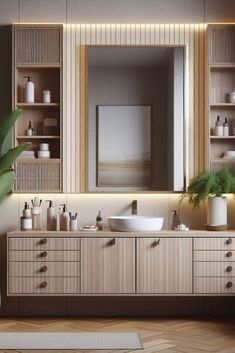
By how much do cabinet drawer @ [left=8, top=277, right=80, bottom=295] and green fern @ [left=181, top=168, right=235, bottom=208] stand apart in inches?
46.6

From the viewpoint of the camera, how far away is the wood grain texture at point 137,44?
17.2ft

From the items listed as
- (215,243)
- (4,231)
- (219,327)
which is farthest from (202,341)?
(4,231)

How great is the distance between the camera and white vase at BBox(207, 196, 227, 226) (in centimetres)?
500

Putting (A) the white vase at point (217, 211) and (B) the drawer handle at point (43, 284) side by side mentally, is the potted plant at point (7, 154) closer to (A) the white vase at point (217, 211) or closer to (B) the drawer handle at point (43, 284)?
(B) the drawer handle at point (43, 284)

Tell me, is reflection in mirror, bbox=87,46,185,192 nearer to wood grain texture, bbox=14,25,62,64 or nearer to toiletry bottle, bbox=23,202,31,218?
wood grain texture, bbox=14,25,62,64

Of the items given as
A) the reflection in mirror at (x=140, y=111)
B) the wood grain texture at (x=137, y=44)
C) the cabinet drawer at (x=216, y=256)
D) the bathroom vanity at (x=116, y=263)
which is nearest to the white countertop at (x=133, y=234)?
Answer: the bathroom vanity at (x=116, y=263)

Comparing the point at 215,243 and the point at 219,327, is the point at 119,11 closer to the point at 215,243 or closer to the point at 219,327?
the point at 215,243

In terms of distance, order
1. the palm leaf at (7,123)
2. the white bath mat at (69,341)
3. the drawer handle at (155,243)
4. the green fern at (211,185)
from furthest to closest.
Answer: the green fern at (211,185)
the drawer handle at (155,243)
the palm leaf at (7,123)
the white bath mat at (69,341)

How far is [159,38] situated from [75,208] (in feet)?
5.34

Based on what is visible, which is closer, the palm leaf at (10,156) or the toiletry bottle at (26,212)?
the palm leaf at (10,156)

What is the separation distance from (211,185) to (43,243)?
4.67 ft

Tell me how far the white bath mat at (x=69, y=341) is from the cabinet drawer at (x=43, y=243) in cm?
68

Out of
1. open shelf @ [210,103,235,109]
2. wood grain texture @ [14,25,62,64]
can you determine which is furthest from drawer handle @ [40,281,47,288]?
open shelf @ [210,103,235,109]

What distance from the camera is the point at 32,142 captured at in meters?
5.25
